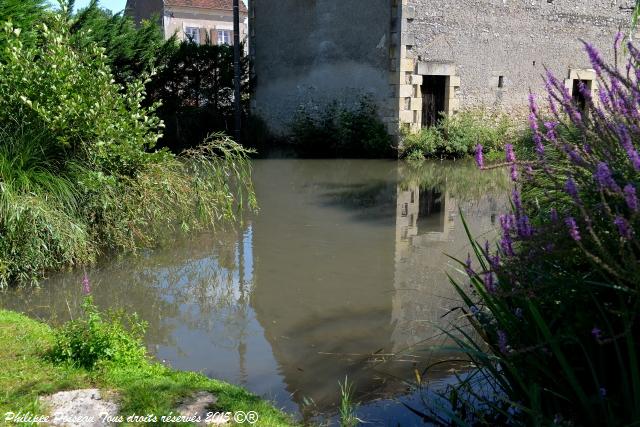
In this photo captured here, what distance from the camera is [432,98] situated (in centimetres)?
1465

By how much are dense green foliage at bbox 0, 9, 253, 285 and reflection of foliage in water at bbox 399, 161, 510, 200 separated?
5307 millimetres

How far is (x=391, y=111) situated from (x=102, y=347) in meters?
11.1

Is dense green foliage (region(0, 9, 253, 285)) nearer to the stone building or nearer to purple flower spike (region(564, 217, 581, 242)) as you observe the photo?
purple flower spike (region(564, 217, 581, 242))

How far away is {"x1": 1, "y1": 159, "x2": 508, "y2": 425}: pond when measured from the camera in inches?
162

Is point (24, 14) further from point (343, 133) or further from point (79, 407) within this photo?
point (343, 133)

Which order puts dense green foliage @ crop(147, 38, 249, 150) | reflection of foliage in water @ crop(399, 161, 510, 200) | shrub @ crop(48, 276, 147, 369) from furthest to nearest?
dense green foliage @ crop(147, 38, 249, 150), reflection of foliage in water @ crop(399, 161, 510, 200), shrub @ crop(48, 276, 147, 369)

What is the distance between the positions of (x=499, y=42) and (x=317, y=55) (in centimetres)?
434

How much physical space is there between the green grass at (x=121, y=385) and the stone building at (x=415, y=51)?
1095cm

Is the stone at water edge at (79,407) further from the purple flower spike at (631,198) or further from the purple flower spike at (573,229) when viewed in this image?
the purple flower spike at (631,198)

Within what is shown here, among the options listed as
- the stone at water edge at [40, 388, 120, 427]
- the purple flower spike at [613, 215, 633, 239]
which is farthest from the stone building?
the stone at water edge at [40, 388, 120, 427]

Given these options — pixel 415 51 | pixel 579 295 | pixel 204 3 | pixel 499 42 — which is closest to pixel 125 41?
pixel 415 51

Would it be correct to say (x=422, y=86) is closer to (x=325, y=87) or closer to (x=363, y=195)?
(x=325, y=87)

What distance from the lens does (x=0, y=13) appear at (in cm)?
731

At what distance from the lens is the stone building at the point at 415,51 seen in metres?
13.7
